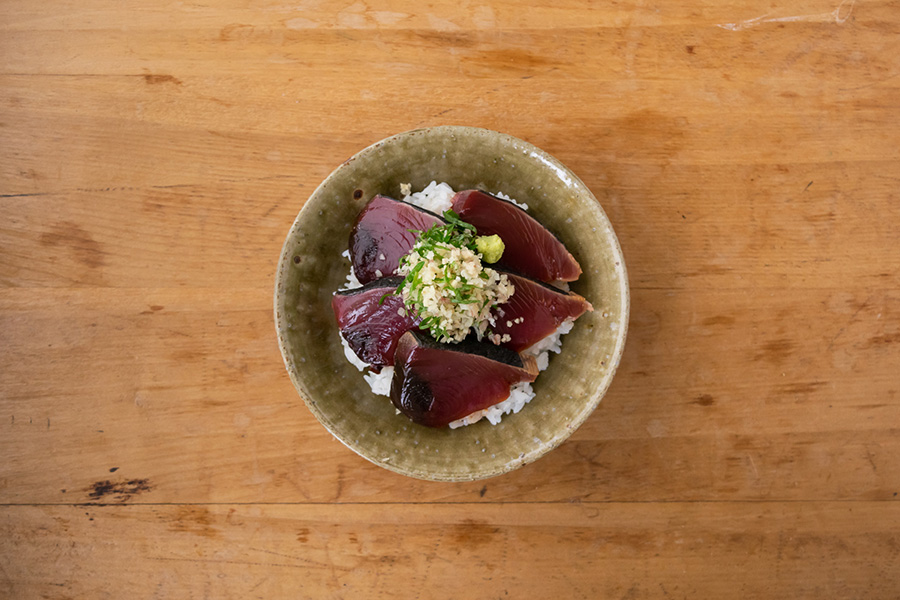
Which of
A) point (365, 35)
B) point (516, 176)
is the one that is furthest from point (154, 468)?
point (365, 35)

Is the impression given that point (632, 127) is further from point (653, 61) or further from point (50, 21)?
point (50, 21)

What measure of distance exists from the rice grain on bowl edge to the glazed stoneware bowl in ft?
0.10

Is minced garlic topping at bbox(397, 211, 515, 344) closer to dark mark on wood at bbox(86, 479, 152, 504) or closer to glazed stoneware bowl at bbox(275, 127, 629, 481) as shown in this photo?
glazed stoneware bowl at bbox(275, 127, 629, 481)

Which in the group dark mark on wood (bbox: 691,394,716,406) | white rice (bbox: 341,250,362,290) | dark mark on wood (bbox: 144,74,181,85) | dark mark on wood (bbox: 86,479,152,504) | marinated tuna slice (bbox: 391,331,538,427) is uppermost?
dark mark on wood (bbox: 144,74,181,85)

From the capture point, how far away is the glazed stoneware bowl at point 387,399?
217 centimetres

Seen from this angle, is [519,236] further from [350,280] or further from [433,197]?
[350,280]

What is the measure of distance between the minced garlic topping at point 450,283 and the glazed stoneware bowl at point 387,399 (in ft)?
1.16

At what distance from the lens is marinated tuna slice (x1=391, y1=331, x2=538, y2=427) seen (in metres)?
2.07

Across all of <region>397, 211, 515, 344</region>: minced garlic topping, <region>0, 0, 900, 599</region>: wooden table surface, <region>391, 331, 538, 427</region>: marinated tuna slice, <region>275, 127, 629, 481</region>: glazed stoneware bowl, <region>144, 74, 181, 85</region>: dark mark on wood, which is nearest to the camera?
<region>397, 211, 515, 344</region>: minced garlic topping

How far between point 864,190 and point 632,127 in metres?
1.20

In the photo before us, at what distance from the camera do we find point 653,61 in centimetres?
272

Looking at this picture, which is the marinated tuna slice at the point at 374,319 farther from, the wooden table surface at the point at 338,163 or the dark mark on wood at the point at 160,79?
the dark mark on wood at the point at 160,79

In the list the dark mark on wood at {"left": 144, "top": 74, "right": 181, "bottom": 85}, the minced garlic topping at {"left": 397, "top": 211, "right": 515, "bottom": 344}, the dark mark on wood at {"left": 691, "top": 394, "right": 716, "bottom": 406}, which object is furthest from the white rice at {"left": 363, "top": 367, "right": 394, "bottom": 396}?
the dark mark on wood at {"left": 144, "top": 74, "right": 181, "bottom": 85}

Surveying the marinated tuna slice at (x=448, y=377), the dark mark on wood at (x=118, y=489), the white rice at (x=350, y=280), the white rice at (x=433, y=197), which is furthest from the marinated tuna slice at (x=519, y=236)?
the dark mark on wood at (x=118, y=489)
